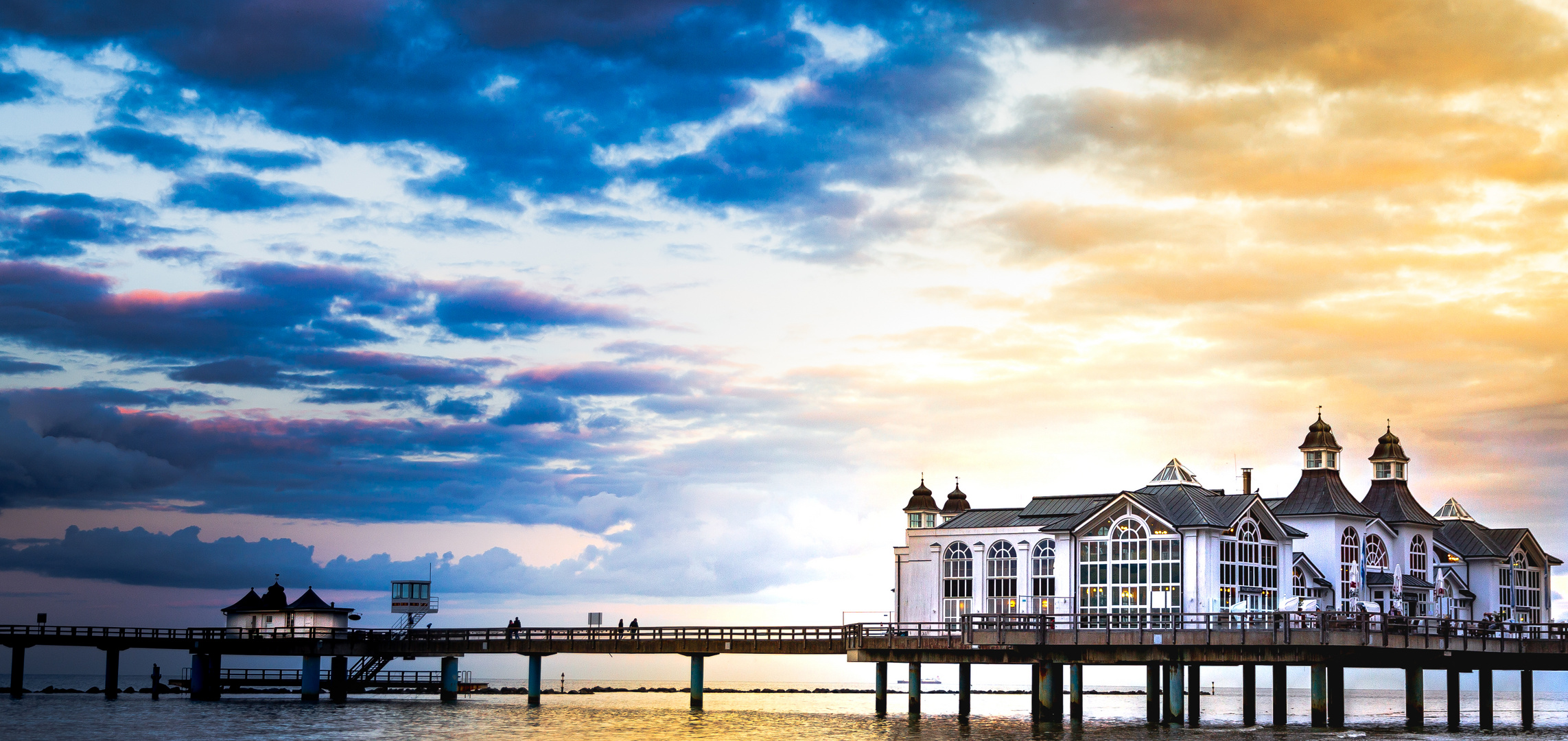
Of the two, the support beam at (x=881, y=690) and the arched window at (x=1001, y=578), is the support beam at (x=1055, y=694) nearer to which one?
the support beam at (x=881, y=690)

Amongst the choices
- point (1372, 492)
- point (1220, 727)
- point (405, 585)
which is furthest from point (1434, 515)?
point (405, 585)

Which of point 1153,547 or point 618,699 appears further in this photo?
point 618,699

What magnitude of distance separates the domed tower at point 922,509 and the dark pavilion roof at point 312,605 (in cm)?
3271

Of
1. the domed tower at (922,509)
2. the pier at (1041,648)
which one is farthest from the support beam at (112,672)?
the domed tower at (922,509)

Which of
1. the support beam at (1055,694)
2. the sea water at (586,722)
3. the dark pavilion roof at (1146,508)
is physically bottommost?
the sea water at (586,722)

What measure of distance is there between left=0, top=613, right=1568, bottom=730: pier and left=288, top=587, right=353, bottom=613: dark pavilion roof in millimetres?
1481

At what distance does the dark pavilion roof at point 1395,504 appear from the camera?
88.2 meters

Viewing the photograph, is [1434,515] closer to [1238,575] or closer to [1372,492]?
[1372,492]

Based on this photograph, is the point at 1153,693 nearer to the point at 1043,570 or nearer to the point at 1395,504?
the point at 1043,570

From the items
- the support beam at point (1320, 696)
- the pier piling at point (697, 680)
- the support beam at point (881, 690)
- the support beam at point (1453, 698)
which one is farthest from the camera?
the support beam at point (881, 690)

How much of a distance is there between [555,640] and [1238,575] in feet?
107

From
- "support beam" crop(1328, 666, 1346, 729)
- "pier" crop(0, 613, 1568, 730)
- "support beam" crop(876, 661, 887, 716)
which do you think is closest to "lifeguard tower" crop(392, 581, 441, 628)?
"pier" crop(0, 613, 1568, 730)

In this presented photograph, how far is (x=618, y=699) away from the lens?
4156 inches

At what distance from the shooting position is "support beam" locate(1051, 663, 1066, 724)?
64.7 meters
